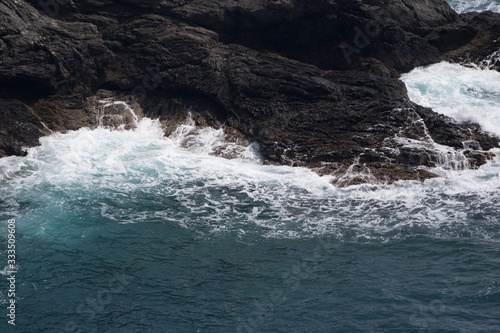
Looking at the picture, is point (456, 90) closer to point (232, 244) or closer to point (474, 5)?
point (474, 5)

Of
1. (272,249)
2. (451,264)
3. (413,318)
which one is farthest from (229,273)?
(451,264)

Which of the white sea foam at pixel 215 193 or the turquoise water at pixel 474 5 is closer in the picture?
the white sea foam at pixel 215 193

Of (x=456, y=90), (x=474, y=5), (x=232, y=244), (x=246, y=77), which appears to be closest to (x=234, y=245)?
(x=232, y=244)

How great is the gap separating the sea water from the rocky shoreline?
1.01 metres

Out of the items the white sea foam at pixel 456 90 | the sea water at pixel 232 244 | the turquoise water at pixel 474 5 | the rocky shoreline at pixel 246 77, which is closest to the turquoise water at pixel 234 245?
the sea water at pixel 232 244

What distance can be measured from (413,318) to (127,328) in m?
5.70

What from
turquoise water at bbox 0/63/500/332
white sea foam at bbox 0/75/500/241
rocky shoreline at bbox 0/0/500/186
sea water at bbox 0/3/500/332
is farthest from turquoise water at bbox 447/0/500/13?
turquoise water at bbox 0/63/500/332

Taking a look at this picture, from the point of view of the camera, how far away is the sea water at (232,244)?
11352mm

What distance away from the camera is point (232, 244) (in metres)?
14.2

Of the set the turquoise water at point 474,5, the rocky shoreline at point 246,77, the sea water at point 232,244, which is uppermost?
the turquoise water at point 474,5

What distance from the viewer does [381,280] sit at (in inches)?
489

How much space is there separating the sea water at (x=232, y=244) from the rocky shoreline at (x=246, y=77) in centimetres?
101

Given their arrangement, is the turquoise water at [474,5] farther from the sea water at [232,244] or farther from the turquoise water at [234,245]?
the turquoise water at [234,245]

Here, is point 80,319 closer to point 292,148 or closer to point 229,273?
point 229,273
